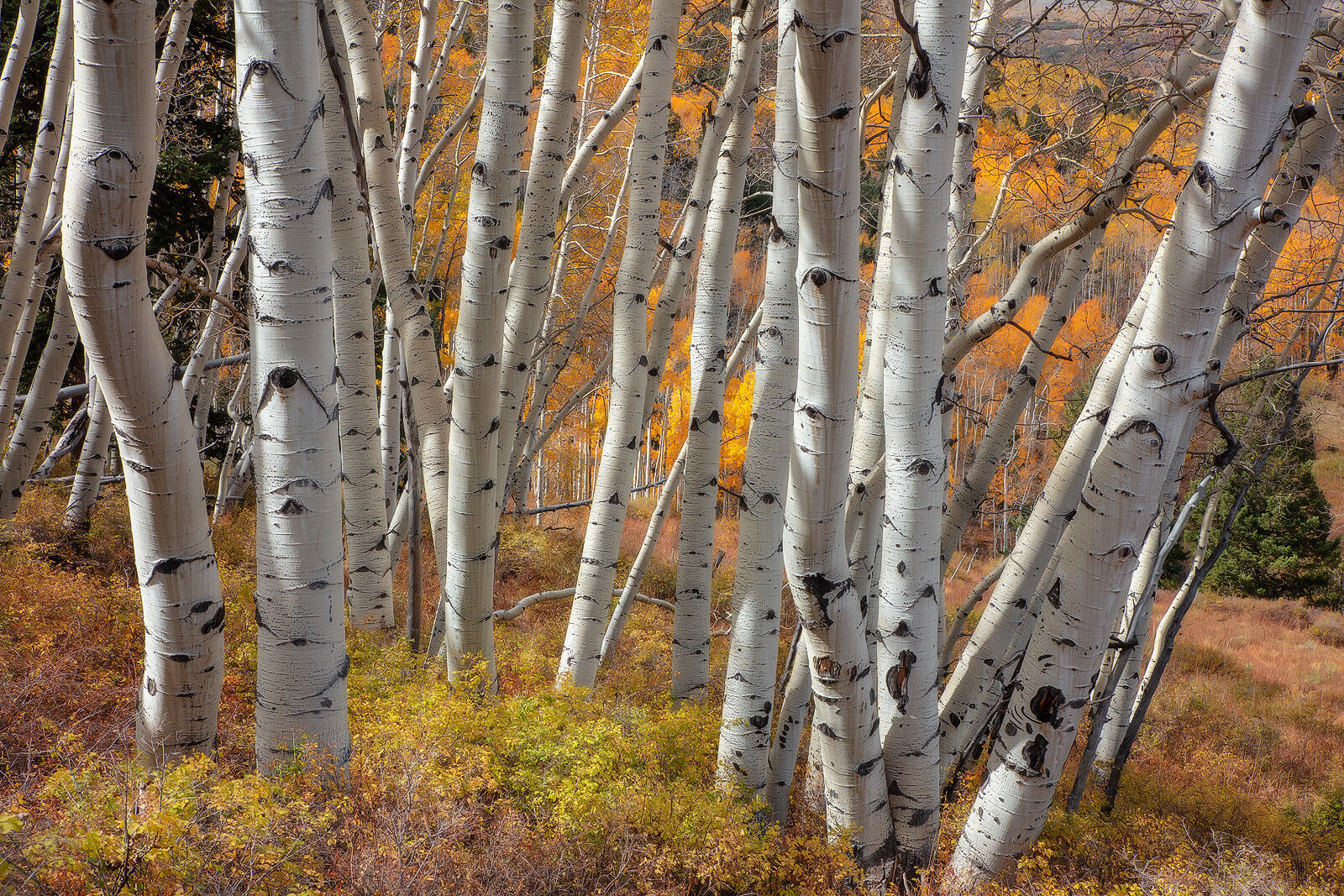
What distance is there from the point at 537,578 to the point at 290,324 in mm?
7617

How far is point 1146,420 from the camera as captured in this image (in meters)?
2.17

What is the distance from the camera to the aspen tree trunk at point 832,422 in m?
1.85

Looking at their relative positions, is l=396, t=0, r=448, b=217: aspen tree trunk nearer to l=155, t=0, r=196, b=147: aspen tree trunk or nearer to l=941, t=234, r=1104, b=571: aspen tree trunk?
l=155, t=0, r=196, b=147: aspen tree trunk

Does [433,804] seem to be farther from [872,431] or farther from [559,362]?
[559,362]

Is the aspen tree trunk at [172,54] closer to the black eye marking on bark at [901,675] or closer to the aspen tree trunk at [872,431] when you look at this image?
the aspen tree trunk at [872,431]

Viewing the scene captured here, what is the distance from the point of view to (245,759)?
2.84 m

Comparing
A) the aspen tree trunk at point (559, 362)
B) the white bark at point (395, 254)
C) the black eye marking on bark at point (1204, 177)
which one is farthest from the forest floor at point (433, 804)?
the aspen tree trunk at point (559, 362)

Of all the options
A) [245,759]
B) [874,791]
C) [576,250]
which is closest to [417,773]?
[245,759]

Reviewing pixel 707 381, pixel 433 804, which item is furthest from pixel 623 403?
pixel 433 804

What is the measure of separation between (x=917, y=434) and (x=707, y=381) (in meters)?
1.62

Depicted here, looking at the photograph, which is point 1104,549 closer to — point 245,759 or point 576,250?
point 245,759

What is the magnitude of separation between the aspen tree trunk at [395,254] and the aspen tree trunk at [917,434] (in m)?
2.04

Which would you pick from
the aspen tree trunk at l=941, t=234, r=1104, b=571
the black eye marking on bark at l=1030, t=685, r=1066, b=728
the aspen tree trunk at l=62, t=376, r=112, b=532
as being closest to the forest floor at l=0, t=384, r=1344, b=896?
the aspen tree trunk at l=62, t=376, r=112, b=532

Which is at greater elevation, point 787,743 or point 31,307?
point 31,307
